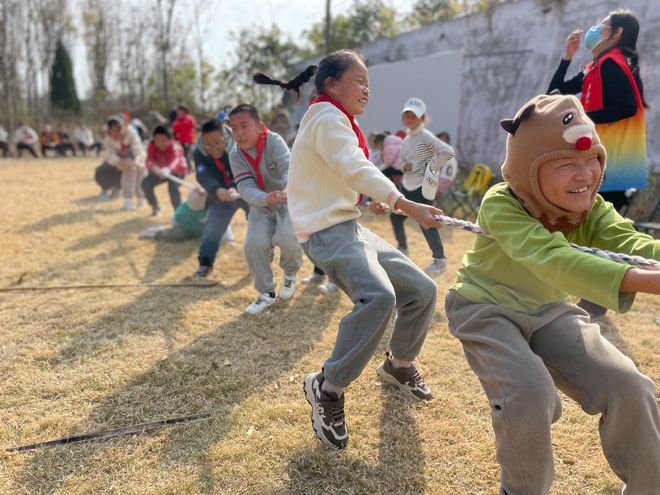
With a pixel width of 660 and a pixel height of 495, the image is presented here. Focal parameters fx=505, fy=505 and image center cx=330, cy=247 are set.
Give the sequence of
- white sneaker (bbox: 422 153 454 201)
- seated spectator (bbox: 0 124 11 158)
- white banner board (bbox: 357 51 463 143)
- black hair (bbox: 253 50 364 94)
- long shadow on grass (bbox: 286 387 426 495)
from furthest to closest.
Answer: seated spectator (bbox: 0 124 11 158) < white banner board (bbox: 357 51 463 143) < white sneaker (bbox: 422 153 454 201) < black hair (bbox: 253 50 364 94) < long shadow on grass (bbox: 286 387 426 495)

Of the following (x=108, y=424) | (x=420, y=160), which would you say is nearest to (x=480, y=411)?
(x=420, y=160)

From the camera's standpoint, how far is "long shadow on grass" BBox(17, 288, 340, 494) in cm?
217

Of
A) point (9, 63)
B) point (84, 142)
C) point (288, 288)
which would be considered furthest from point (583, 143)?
point (9, 63)

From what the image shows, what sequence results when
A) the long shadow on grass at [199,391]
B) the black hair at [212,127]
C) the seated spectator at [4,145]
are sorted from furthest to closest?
the seated spectator at [4,145]
the black hair at [212,127]
the long shadow on grass at [199,391]

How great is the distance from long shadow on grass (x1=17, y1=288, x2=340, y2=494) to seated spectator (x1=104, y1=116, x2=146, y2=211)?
5.31 metres

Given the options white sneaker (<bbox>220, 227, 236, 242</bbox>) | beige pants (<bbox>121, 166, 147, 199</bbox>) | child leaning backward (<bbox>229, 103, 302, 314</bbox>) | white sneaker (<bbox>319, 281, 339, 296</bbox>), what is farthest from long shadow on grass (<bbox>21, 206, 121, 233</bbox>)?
white sneaker (<bbox>319, 281, 339, 296</bbox>)

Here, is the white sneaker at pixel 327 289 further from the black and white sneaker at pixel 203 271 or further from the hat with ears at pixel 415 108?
the hat with ears at pixel 415 108

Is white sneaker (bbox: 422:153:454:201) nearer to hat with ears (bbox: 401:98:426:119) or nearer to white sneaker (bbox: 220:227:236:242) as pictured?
hat with ears (bbox: 401:98:426:119)

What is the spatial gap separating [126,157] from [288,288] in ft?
19.7

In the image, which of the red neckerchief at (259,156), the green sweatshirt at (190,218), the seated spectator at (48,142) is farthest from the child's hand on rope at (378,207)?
the seated spectator at (48,142)

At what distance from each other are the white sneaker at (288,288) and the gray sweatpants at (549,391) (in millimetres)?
2491

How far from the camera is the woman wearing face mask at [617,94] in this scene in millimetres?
3314

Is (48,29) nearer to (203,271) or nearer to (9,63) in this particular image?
(9,63)

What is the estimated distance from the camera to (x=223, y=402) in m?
2.68
